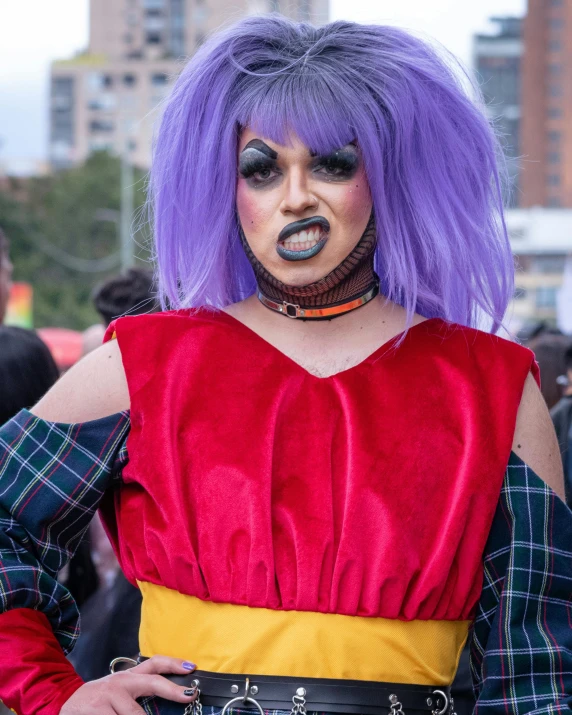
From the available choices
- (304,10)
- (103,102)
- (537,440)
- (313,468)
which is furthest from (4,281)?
(103,102)

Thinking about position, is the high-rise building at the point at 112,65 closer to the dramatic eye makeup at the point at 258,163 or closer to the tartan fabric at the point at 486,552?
the dramatic eye makeup at the point at 258,163

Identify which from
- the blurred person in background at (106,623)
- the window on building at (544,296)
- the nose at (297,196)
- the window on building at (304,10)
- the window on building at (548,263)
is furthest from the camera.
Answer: the window on building at (548,263)

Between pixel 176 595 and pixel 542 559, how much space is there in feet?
2.14

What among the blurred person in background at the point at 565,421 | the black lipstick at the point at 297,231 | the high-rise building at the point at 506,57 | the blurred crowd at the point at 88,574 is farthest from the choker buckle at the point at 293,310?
the high-rise building at the point at 506,57

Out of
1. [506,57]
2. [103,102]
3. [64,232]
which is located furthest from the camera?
[103,102]

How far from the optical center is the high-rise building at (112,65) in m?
91.5

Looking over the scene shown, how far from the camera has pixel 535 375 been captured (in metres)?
2.09

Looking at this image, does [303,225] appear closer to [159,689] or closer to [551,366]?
[159,689]

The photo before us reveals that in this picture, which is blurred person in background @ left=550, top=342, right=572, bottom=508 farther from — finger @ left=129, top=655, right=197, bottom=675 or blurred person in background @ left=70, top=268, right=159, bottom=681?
finger @ left=129, top=655, right=197, bottom=675

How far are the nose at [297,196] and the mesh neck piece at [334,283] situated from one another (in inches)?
5.3

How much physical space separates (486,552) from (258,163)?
82 cm

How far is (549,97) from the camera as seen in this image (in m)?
86.7

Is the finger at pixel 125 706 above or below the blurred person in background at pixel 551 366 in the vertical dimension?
above

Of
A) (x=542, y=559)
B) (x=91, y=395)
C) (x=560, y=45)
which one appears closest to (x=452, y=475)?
(x=542, y=559)
